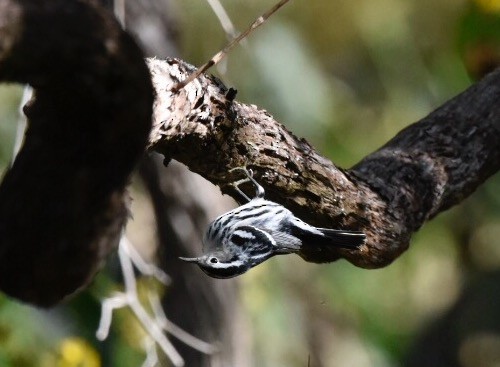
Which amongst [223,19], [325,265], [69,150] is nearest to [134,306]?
[223,19]

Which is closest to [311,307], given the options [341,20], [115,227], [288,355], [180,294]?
[288,355]

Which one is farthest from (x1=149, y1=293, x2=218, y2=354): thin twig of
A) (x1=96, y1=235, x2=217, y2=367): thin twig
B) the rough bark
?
the rough bark

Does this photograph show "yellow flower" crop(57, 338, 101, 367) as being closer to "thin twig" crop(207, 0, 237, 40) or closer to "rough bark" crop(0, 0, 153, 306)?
"thin twig" crop(207, 0, 237, 40)

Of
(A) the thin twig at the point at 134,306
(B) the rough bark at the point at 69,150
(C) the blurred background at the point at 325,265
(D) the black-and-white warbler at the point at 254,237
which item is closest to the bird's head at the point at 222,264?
(D) the black-and-white warbler at the point at 254,237

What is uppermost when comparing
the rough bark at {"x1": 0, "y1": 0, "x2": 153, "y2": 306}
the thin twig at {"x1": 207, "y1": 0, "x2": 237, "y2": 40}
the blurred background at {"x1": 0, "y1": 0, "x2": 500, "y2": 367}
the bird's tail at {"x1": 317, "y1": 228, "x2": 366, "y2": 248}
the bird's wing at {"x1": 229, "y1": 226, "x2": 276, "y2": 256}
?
the rough bark at {"x1": 0, "y1": 0, "x2": 153, "y2": 306}

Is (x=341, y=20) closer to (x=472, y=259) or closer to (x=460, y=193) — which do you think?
(x=472, y=259)

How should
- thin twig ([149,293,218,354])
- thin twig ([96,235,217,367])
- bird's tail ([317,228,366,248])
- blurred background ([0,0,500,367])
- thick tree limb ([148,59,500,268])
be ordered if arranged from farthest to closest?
1. blurred background ([0,0,500,367])
2. thin twig ([149,293,218,354])
3. thin twig ([96,235,217,367])
4. bird's tail ([317,228,366,248])
5. thick tree limb ([148,59,500,268])
